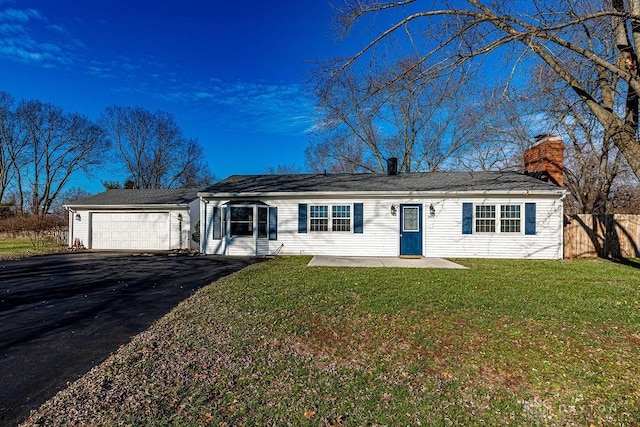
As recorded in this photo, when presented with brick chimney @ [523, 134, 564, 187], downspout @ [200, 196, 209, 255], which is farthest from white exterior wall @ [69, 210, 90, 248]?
brick chimney @ [523, 134, 564, 187]

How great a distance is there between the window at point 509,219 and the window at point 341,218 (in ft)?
19.4

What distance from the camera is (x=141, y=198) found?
17.2m

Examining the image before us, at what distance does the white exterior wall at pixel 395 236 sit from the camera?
12.0 m

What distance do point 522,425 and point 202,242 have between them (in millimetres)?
12899

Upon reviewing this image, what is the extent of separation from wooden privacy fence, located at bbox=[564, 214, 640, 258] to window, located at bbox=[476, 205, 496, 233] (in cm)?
338

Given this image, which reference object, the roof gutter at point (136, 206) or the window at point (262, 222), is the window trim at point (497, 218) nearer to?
the window at point (262, 222)

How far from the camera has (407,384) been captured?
3.17 meters

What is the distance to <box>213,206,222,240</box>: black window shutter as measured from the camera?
1329 cm

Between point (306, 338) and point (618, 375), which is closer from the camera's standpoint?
point (618, 375)

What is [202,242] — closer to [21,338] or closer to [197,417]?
[21,338]

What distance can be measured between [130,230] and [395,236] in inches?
525

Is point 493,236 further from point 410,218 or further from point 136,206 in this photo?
point 136,206

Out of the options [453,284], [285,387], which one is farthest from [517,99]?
[285,387]

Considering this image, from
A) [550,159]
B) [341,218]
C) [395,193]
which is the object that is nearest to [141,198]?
[341,218]
